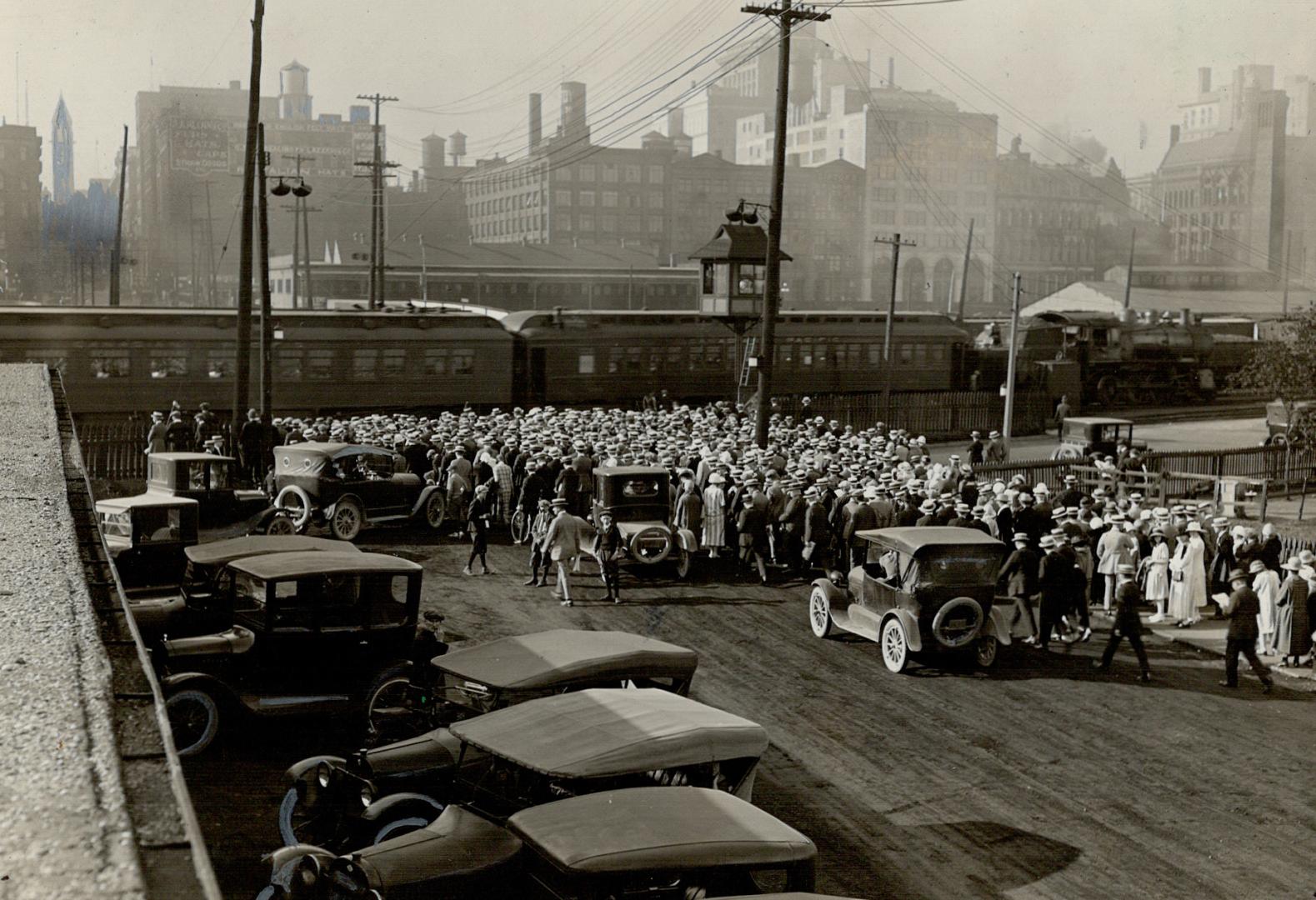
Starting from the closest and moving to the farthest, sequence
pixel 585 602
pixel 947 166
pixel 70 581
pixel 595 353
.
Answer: pixel 70 581 < pixel 585 602 < pixel 595 353 < pixel 947 166

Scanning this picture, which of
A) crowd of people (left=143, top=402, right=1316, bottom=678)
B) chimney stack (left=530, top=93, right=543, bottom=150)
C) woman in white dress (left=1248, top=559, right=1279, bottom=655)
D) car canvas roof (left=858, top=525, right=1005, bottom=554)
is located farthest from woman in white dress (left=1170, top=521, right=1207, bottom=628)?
chimney stack (left=530, top=93, right=543, bottom=150)

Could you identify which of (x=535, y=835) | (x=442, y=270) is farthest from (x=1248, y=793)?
(x=442, y=270)

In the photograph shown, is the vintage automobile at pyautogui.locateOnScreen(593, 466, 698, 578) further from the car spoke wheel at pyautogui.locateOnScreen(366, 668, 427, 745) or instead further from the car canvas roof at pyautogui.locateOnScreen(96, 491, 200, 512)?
the car spoke wheel at pyautogui.locateOnScreen(366, 668, 427, 745)

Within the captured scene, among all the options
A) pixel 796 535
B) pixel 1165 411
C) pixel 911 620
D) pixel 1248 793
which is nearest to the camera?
pixel 1248 793

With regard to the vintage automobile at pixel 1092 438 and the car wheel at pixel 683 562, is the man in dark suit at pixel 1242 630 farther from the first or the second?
the vintage automobile at pixel 1092 438

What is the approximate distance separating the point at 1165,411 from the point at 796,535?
3451 cm

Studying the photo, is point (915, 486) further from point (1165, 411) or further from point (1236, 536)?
point (1165, 411)

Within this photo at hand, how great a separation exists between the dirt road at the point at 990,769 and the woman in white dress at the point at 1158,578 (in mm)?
1667

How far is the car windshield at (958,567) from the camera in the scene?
14.1 meters

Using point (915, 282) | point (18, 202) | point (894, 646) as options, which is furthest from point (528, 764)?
point (915, 282)

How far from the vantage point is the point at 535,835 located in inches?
247

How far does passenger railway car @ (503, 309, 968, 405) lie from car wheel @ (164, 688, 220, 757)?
29.2m

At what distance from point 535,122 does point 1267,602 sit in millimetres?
119184

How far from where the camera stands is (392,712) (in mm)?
10055
